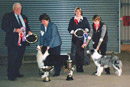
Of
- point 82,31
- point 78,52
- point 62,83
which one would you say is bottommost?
point 62,83

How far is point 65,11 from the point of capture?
12508mm

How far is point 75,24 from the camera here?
8.77 metres

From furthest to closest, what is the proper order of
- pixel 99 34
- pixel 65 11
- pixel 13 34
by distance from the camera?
1. pixel 65 11
2. pixel 99 34
3. pixel 13 34

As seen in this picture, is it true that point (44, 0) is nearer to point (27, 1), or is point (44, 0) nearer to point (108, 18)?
point (27, 1)

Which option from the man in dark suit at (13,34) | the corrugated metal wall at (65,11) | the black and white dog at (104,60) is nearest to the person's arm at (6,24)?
the man in dark suit at (13,34)

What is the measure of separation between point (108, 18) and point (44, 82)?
216 inches

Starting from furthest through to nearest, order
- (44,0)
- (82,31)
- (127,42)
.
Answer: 1. (127,42)
2. (44,0)
3. (82,31)

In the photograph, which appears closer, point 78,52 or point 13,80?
point 13,80

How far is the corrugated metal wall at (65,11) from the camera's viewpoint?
40.9 ft

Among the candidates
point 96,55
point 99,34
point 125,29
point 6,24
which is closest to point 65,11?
point 125,29

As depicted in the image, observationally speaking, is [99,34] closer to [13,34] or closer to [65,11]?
[13,34]

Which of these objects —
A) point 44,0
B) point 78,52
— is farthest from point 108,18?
point 78,52

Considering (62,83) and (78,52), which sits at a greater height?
(78,52)

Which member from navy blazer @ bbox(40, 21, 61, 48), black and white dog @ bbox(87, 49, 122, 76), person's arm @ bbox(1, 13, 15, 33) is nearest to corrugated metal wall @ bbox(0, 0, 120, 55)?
black and white dog @ bbox(87, 49, 122, 76)
